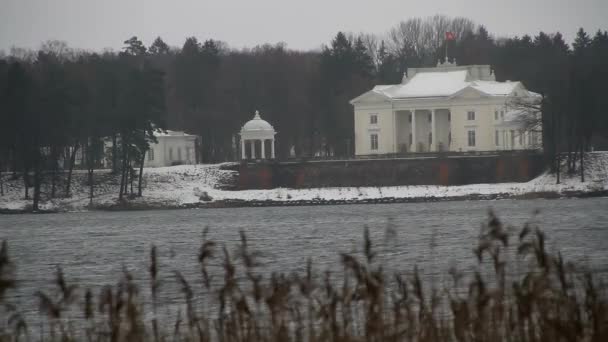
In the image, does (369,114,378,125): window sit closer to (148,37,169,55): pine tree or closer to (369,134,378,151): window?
(369,134,378,151): window

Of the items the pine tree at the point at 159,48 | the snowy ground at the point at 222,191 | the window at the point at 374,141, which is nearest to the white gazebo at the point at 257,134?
the snowy ground at the point at 222,191

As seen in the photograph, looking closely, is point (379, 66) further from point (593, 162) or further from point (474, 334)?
point (474, 334)

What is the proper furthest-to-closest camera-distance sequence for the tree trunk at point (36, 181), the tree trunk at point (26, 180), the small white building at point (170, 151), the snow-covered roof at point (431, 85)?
the snow-covered roof at point (431, 85)
the small white building at point (170, 151)
the tree trunk at point (26, 180)
the tree trunk at point (36, 181)

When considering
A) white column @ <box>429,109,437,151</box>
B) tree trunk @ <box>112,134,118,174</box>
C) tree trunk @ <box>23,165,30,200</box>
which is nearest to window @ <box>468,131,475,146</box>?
white column @ <box>429,109,437,151</box>

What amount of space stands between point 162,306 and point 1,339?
807 cm

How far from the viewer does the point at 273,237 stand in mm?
46969

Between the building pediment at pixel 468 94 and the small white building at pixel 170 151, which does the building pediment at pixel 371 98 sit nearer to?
the building pediment at pixel 468 94

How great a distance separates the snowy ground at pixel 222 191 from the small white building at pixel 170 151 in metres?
9.86

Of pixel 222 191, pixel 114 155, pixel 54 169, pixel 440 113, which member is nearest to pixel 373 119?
pixel 440 113

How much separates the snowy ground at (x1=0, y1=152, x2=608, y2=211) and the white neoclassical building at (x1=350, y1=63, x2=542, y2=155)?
52.5ft

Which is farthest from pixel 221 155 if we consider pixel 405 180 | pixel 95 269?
pixel 95 269

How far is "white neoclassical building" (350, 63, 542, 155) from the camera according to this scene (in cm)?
10500

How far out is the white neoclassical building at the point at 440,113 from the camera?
105 metres

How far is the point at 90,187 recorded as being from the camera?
85375mm
